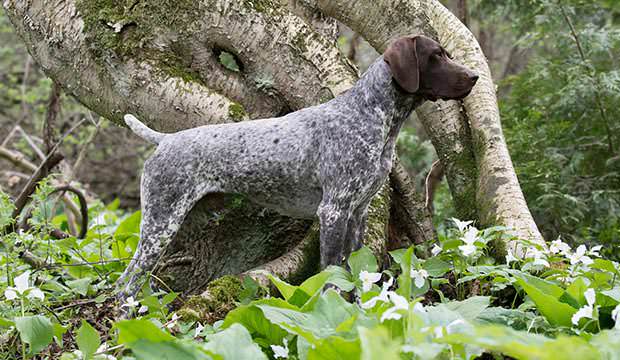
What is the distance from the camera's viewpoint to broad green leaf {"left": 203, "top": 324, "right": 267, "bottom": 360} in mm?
2293

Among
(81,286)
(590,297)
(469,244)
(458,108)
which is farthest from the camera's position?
(458,108)

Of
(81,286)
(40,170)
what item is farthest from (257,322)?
(40,170)

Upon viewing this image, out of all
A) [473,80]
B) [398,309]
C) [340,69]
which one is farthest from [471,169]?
[398,309]

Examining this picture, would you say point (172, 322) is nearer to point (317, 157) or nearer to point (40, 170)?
point (317, 157)

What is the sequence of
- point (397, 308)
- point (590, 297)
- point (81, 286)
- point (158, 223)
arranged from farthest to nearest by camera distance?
point (81, 286), point (158, 223), point (590, 297), point (397, 308)

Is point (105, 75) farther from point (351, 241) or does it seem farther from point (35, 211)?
point (351, 241)

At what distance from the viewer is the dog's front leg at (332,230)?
351cm

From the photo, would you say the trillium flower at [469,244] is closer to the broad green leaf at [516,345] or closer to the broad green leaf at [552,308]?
the broad green leaf at [552,308]

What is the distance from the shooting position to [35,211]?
4023 mm

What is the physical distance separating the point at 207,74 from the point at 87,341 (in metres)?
2.39

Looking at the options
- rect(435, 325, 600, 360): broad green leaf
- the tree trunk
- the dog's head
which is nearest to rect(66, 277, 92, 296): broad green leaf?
the tree trunk

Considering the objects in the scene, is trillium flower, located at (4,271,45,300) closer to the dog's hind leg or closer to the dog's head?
the dog's hind leg

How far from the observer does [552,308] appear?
284 cm

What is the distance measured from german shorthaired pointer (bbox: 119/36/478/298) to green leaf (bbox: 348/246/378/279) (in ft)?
0.54
